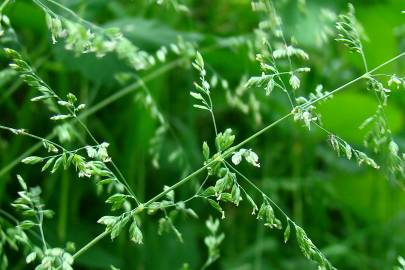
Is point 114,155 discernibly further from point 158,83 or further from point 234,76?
point 234,76

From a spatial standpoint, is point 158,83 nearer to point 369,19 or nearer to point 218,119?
point 218,119

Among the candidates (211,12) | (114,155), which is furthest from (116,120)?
(211,12)

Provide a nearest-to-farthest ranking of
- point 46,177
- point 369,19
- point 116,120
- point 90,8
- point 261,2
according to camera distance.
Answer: point 261,2 → point 90,8 → point 46,177 → point 116,120 → point 369,19

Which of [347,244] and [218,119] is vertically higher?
[218,119]

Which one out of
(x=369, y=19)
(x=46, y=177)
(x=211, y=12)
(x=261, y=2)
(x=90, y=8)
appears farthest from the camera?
(x=211, y=12)

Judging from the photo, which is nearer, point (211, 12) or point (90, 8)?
point (90, 8)

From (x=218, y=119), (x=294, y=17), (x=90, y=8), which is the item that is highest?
(x=90, y=8)
